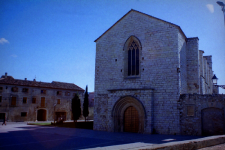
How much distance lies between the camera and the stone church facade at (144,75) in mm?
14148

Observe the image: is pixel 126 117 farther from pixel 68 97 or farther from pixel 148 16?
pixel 68 97

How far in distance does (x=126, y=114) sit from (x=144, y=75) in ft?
11.7

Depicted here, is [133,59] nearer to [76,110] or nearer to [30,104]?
[76,110]

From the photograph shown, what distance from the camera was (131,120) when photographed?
15648mm

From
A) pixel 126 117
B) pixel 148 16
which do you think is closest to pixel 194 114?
pixel 126 117

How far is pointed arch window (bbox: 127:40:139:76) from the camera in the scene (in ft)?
53.0

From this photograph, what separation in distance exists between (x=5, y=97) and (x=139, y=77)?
26583 mm

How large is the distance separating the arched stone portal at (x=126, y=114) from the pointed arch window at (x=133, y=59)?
227 cm

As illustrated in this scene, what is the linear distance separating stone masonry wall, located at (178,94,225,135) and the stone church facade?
0.29 feet

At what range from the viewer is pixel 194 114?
13375 mm

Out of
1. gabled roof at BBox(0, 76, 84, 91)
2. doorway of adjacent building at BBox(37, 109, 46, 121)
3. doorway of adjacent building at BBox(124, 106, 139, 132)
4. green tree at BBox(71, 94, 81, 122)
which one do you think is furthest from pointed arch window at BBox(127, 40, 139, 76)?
doorway of adjacent building at BBox(37, 109, 46, 121)

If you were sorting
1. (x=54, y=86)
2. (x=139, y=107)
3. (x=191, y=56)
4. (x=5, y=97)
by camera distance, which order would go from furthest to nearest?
(x=54, y=86) → (x=5, y=97) → (x=191, y=56) → (x=139, y=107)

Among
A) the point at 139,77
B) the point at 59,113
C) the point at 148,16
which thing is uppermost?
the point at 148,16

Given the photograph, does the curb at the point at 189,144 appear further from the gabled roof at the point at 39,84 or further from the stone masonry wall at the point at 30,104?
the gabled roof at the point at 39,84
